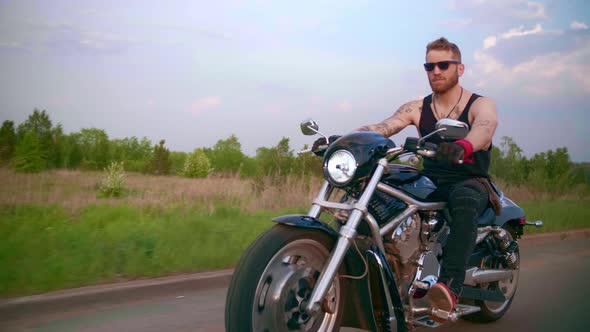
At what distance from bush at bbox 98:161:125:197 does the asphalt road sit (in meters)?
7.71

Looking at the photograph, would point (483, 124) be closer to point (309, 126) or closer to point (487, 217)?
point (487, 217)

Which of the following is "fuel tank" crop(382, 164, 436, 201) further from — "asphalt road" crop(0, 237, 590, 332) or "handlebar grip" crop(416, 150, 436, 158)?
"asphalt road" crop(0, 237, 590, 332)

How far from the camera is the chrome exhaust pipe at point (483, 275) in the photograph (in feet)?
14.1

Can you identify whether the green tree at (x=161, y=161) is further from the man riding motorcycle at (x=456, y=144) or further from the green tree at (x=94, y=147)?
the man riding motorcycle at (x=456, y=144)

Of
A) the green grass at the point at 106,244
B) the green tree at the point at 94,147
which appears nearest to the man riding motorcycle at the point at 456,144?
the green grass at the point at 106,244

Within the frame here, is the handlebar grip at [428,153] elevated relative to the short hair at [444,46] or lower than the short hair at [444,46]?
lower

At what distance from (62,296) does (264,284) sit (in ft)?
8.30

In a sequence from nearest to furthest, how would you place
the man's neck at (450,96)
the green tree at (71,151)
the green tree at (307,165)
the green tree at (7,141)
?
the man's neck at (450,96), the green tree at (7,141), the green tree at (71,151), the green tree at (307,165)

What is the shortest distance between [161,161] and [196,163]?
116 cm

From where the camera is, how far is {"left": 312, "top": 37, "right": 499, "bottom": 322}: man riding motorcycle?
3.87 metres

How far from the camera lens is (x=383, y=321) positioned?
331 cm

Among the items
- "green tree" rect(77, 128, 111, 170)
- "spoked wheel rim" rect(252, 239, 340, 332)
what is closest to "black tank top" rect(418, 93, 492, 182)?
"spoked wheel rim" rect(252, 239, 340, 332)

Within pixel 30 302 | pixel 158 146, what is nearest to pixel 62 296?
pixel 30 302

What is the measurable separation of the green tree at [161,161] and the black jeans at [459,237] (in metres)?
14.7
